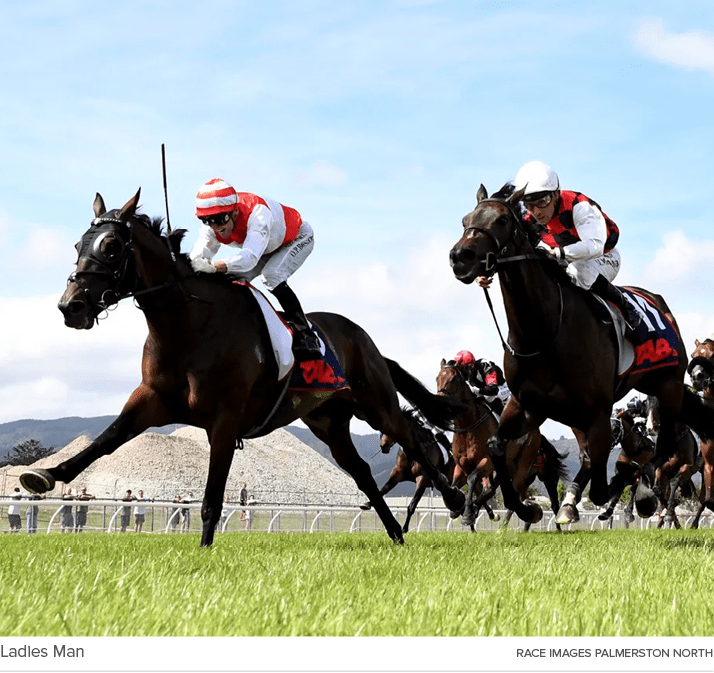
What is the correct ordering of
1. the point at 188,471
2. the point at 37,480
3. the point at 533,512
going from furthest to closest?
1. the point at 188,471
2. the point at 533,512
3. the point at 37,480

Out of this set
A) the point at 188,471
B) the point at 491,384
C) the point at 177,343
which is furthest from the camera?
the point at 188,471

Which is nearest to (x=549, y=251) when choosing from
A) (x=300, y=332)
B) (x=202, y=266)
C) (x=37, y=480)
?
(x=300, y=332)

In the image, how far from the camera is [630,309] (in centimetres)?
741

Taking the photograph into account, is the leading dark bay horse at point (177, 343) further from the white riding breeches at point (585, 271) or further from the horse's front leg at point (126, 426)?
the white riding breeches at point (585, 271)

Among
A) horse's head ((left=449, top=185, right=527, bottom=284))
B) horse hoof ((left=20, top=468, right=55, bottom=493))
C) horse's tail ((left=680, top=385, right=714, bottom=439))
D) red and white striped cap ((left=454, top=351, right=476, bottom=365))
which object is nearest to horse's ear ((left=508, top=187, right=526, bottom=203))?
horse's head ((left=449, top=185, right=527, bottom=284))

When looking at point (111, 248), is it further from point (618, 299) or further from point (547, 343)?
point (618, 299)

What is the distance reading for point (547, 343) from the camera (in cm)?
687

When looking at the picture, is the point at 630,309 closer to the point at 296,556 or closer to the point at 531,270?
the point at 531,270

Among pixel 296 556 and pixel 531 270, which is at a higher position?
pixel 531 270

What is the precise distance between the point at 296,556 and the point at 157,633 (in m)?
2.96

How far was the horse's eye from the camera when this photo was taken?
20.0 feet

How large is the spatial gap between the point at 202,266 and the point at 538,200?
2.68 meters
